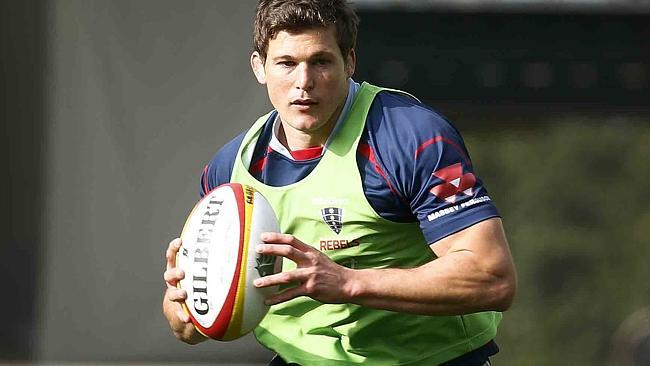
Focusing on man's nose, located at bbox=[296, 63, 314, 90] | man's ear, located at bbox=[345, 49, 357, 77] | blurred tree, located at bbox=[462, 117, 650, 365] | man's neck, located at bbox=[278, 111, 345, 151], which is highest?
man's ear, located at bbox=[345, 49, 357, 77]

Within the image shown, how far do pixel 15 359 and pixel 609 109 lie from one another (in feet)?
14.1

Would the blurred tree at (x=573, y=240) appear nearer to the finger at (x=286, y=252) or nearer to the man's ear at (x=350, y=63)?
the man's ear at (x=350, y=63)

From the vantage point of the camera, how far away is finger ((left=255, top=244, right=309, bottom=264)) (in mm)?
3695

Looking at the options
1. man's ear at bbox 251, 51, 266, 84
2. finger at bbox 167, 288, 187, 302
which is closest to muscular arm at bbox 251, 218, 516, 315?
finger at bbox 167, 288, 187, 302

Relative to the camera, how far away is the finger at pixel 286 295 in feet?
12.3

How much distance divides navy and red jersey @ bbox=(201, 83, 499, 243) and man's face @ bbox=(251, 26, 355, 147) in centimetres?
16

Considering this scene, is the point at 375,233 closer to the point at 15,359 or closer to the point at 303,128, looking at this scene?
the point at 303,128

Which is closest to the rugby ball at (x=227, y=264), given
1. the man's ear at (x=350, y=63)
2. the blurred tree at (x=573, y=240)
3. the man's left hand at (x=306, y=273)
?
the man's left hand at (x=306, y=273)

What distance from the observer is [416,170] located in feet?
13.1

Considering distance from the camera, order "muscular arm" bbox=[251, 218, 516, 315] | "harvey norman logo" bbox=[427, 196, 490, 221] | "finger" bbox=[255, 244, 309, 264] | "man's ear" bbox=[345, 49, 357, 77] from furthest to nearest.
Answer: "man's ear" bbox=[345, 49, 357, 77]
"harvey norman logo" bbox=[427, 196, 490, 221]
"muscular arm" bbox=[251, 218, 516, 315]
"finger" bbox=[255, 244, 309, 264]


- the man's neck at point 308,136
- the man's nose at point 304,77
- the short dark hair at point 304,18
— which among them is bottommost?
the man's neck at point 308,136

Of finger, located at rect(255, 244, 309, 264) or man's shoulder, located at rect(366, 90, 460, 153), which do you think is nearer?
finger, located at rect(255, 244, 309, 264)

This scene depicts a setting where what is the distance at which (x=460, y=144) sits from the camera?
4.06m

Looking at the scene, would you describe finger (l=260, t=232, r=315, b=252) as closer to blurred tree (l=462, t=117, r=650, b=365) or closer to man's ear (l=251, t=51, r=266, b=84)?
man's ear (l=251, t=51, r=266, b=84)
